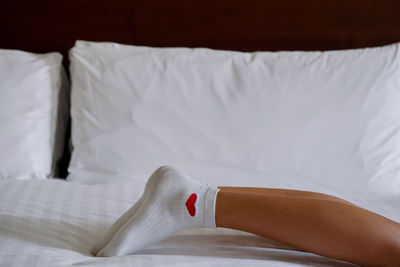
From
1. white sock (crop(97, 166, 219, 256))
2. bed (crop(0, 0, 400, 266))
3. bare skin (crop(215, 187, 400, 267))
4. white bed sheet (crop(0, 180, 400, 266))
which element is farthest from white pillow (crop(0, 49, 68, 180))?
bare skin (crop(215, 187, 400, 267))

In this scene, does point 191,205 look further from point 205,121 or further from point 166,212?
point 205,121

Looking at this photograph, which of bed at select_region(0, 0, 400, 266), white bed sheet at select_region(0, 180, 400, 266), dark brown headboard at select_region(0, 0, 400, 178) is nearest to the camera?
white bed sheet at select_region(0, 180, 400, 266)

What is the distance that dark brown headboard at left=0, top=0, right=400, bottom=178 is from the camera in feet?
5.57

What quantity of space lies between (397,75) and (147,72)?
2.51 ft

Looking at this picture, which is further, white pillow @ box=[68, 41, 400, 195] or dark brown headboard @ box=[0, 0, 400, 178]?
dark brown headboard @ box=[0, 0, 400, 178]

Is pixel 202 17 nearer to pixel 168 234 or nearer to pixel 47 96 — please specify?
pixel 47 96

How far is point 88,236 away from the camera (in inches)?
40.6

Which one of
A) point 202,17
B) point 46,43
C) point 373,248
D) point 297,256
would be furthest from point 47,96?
point 373,248

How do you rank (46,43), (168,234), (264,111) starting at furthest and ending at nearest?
(46,43)
(264,111)
(168,234)

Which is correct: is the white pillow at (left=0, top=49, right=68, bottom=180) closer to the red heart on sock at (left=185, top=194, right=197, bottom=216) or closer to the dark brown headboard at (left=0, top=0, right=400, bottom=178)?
the dark brown headboard at (left=0, top=0, right=400, bottom=178)

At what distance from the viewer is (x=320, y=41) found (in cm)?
172

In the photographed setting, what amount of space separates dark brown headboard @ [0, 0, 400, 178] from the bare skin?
895mm

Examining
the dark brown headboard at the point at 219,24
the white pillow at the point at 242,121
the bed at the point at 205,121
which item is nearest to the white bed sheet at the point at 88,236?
the bed at the point at 205,121

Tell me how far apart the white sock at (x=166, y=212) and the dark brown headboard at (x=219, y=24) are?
84 centimetres
